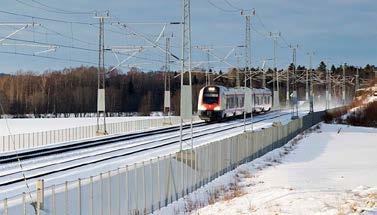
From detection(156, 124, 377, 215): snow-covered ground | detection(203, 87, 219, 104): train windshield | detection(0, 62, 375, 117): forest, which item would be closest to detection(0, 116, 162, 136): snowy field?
detection(203, 87, 219, 104): train windshield

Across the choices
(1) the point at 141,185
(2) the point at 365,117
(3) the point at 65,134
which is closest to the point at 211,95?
(3) the point at 65,134

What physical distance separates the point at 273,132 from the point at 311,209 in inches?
1032

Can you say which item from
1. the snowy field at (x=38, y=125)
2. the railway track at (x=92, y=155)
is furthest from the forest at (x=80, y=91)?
the railway track at (x=92, y=155)

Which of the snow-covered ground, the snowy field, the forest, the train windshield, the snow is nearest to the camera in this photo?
the snow-covered ground

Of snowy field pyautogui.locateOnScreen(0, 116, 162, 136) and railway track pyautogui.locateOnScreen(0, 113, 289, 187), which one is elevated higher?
railway track pyautogui.locateOnScreen(0, 113, 289, 187)

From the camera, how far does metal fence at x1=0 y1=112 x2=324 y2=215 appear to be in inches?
520

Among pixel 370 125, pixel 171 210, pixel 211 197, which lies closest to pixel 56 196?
pixel 171 210

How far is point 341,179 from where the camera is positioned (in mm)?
26375

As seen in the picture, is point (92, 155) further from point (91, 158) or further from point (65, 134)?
point (65, 134)

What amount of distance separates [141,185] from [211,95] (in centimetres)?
4648

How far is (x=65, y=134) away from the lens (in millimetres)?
54312

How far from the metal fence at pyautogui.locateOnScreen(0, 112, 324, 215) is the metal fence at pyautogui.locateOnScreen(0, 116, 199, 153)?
2075 centimetres

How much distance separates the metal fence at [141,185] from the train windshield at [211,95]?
1206 inches

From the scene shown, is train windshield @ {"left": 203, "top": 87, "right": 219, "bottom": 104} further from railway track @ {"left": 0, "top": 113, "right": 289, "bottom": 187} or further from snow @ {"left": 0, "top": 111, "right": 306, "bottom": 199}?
snow @ {"left": 0, "top": 111, "right": 306, "bottom": 199}
